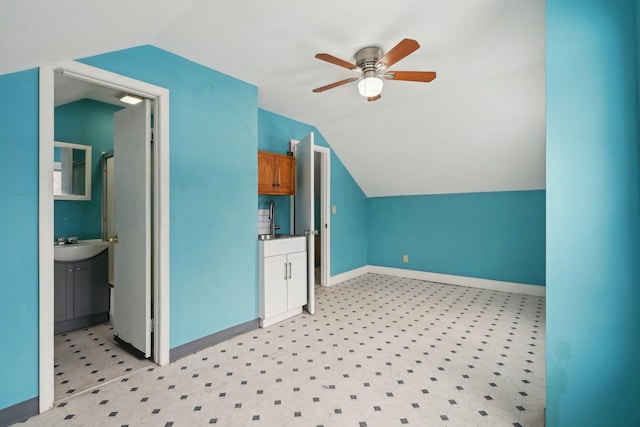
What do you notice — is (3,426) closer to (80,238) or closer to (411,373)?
(80,238)

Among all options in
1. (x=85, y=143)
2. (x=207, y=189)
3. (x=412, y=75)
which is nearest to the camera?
(x=412, y=75)

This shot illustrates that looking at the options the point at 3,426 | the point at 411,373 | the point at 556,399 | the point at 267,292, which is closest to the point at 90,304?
the point at 3,426

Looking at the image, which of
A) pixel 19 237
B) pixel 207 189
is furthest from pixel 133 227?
pixel 19 237

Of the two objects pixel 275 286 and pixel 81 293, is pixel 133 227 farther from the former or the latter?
pixel 275 286

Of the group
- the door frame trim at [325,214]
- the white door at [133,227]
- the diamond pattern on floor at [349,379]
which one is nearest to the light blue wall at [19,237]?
the diamond pattern on floor at [349,379]

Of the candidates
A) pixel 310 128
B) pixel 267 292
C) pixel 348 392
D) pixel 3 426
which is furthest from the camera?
pixel 310 128

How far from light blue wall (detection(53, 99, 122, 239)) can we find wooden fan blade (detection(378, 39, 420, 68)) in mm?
3323

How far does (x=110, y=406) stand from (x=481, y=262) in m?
4.78

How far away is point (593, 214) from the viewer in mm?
1411

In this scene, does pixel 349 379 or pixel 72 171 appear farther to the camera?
pixel 72 171

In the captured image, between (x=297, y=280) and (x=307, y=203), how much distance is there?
915 millimetres

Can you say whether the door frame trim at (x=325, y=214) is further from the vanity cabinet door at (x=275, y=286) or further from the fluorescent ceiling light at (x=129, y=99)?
the fluorescent ceiling light at (x=129, y=99)

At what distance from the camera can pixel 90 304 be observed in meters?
3.18

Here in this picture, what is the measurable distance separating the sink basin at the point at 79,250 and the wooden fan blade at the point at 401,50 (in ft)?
11.0
